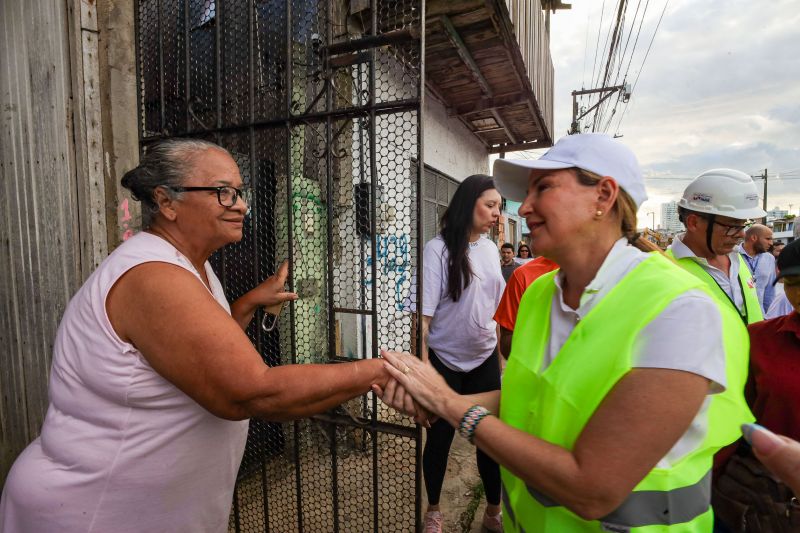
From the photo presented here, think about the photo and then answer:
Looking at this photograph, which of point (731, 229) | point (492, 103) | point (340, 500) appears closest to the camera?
point (731, 229)

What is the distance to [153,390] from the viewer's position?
4.06 ft

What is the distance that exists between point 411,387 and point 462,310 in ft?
4.38

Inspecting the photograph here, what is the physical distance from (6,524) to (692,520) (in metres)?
1.99

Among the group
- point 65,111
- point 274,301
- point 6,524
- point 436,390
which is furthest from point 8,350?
point 436,390

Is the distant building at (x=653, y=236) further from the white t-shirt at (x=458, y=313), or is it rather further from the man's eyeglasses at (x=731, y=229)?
the white t-shirt at (x=458, y=313)

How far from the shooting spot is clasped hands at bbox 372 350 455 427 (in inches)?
54.1

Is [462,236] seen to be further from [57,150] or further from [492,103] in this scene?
[492,103]

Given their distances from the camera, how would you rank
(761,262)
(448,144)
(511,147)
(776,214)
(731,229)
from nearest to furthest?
(731,229) < (761,262) < (448,144) < (511,147) < (776,214)

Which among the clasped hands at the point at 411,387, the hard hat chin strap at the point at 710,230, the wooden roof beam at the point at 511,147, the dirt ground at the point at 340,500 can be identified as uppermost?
the wooden roof beam at the point at 511,147

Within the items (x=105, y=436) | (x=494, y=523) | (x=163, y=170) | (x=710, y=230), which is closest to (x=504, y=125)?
(x=710, y=230)

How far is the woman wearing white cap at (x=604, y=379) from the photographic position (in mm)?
921

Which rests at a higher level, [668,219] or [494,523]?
[668,219]

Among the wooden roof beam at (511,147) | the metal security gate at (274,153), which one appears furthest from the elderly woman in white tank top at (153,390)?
the wooden roof beam at (511,147)

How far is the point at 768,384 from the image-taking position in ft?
5.01
